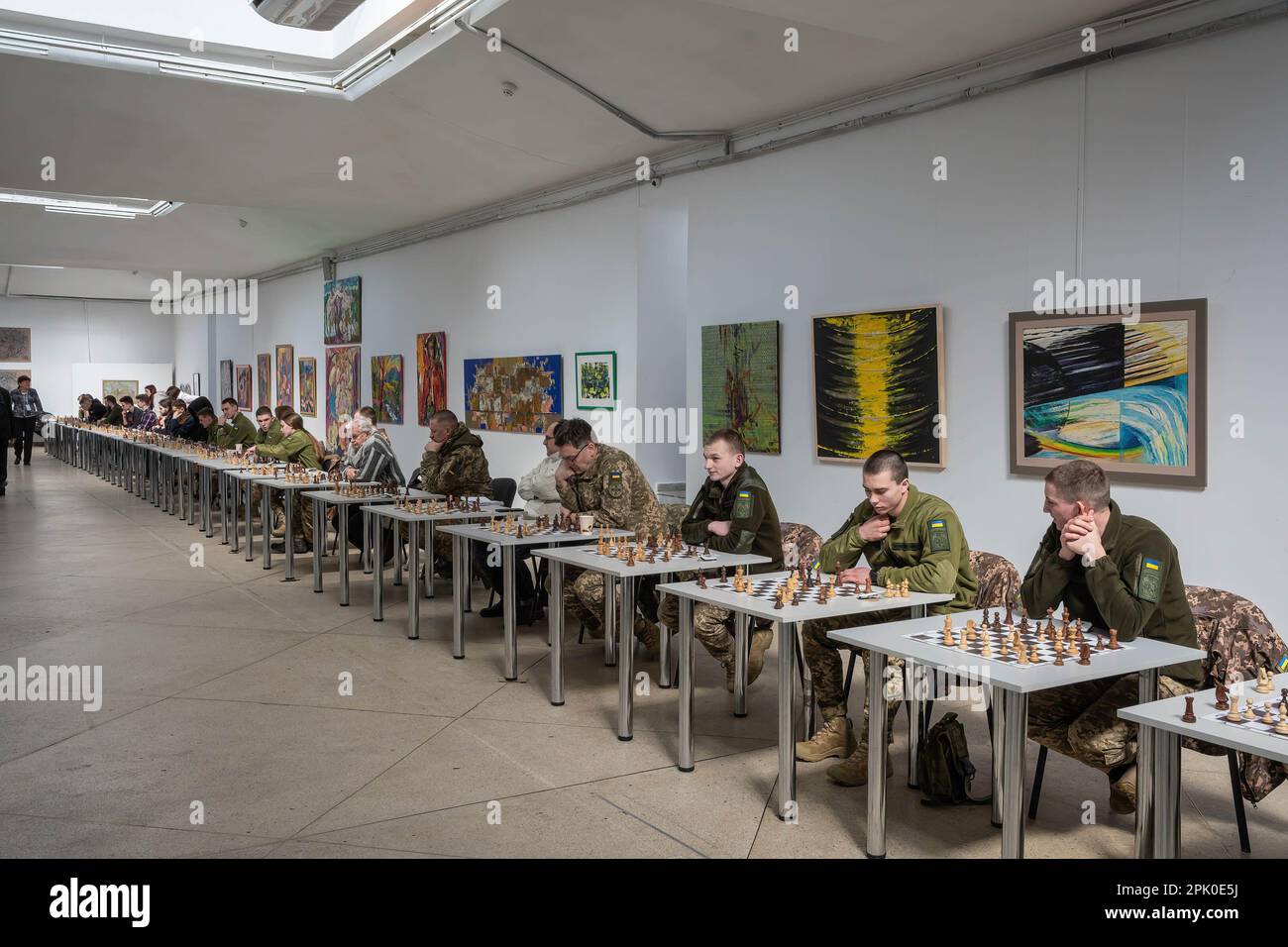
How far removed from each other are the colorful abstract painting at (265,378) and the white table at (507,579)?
1407 centimetres

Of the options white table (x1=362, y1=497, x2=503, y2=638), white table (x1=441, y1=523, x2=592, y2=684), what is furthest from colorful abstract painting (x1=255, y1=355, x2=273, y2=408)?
white table (x1=441, y1=523, x2=592, y2=684)

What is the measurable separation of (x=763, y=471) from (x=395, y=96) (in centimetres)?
417

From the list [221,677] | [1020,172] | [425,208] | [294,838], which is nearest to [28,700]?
[221,677]

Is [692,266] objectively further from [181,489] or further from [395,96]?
[181,489]

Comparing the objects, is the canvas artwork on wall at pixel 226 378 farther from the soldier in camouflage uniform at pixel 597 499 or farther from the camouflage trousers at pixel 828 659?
the camouflage trousers at pixel 828 659

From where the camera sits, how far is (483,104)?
830 centimetres

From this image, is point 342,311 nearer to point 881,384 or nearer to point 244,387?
point 244,387

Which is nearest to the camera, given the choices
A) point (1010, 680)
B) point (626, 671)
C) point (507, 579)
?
point (1010, 680)

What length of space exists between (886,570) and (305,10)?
446 centimetres

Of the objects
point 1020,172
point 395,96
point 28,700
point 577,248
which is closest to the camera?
point 28,700

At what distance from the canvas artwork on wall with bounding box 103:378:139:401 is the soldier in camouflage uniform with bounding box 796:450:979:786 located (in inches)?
1065

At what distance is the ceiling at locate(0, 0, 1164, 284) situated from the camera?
6098 millimetres

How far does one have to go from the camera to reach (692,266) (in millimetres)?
8711

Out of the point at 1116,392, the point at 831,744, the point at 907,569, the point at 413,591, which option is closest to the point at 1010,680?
the point at 907,569
